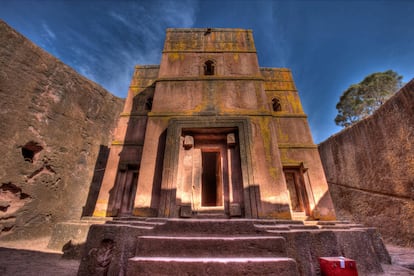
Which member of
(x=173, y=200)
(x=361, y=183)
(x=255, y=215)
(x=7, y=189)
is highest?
(x=361, y=183)

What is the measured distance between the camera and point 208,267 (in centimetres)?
250

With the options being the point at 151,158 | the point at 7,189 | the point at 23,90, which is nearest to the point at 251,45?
the point at 151,158

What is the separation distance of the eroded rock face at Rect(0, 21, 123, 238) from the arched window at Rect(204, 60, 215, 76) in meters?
7.45

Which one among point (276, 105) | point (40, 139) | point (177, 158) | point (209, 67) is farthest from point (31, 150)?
point (276, 105)

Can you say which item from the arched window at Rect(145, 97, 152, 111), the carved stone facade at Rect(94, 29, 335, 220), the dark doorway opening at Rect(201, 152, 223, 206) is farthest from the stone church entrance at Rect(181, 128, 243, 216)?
the dark doorway opening at Rect(201, 152, 223, 206)

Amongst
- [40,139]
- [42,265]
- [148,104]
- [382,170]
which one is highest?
[148,104]

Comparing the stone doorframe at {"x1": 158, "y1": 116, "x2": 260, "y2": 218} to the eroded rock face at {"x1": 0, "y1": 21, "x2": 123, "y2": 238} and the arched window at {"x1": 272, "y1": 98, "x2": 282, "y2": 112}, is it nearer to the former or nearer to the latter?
the arched window at {"x1": 272, "y1": 98, "x2": 282, "y2": 112}

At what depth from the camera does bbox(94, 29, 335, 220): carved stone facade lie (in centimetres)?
564

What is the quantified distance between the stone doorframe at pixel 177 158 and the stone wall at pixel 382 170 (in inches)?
264

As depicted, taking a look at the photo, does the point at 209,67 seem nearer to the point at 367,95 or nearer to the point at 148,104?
the point at 148,104

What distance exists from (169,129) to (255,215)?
3.88 metres

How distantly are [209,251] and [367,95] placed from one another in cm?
2535

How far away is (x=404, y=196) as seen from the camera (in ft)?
24.6

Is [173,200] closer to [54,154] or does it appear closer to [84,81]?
[54,154]
